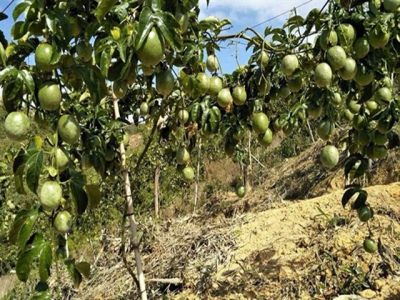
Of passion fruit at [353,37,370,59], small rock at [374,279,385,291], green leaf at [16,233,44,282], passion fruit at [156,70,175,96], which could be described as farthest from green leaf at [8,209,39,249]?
small rock at [374,279,385,291]

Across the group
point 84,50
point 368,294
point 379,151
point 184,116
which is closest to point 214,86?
point 184,116

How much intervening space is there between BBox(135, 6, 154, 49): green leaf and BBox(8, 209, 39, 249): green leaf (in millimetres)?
536

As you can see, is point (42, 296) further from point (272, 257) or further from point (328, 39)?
point (272, 257)

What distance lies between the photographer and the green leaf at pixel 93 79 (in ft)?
3.77

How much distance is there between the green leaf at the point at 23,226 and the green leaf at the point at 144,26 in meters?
0.54

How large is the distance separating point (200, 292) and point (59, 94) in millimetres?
3520

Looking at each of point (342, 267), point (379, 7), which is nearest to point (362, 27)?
point (379, 7)

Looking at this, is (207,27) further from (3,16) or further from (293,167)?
(293,167)

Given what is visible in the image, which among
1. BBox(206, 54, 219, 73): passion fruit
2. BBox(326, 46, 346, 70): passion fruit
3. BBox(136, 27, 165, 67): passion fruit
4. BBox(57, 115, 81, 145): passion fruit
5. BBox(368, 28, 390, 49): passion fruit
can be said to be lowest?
BBox(57, 115, 81, 145): passion fruit

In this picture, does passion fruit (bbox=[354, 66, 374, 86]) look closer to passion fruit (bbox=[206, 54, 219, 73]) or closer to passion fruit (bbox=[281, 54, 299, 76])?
passion fruit (bbox=[281, 54, 299, 76])

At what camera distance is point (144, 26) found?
1035 mm

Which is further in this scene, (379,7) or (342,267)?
(342,267)

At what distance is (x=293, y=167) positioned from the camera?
30.6 ft

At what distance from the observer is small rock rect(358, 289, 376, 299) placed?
10.7ft
